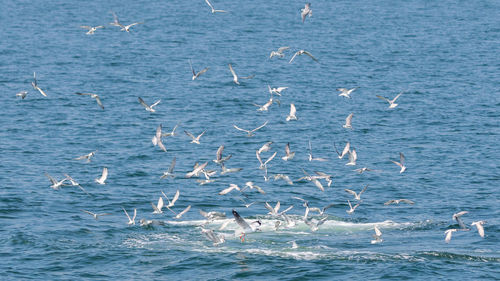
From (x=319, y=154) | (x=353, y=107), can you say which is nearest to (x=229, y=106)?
(x=353, y=107)

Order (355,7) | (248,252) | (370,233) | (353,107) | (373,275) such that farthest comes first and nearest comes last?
(355,7)
(353,107)
(370,233)
(248,252)
(373,275)

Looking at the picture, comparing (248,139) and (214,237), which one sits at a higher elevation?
(248,139)

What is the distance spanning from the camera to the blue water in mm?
56312

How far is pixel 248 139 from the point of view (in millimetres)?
87188

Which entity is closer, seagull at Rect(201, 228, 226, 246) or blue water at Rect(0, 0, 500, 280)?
seagull at Rect(201, 228, 226, 246)

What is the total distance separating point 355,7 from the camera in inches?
6855

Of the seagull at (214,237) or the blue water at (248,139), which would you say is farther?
the blue water at (248,139)

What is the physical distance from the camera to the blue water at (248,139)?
56.3 m

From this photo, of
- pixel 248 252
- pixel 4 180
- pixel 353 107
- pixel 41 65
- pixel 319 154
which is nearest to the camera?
pixel 248 252

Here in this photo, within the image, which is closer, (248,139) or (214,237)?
(214,237)

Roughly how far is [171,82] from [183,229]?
51.9 m

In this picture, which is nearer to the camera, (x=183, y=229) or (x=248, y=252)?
(x=248, y=252)

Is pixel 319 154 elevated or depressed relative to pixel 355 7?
depressed

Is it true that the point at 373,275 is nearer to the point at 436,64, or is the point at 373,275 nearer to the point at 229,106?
the point at 229,106
